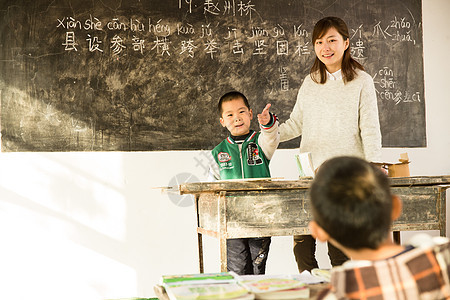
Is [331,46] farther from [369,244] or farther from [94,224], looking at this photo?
[94,224]

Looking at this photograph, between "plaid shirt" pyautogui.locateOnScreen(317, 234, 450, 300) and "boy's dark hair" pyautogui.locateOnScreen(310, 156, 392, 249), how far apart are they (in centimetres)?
5

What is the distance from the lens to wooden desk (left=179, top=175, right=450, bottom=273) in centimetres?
190

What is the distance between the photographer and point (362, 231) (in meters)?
0.90

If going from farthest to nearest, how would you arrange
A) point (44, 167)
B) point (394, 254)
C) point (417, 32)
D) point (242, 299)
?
point (417, 32)
point (44, 167)
point (242, 299)
point (394, 254)

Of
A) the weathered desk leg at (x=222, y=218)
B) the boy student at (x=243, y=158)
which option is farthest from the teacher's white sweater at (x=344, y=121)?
the weathered desk leg at (x=222, y=218)

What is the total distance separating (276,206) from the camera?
6.41 feet

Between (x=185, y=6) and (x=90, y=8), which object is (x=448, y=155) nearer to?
(x=185, y=6)

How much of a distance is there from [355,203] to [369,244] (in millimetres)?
85

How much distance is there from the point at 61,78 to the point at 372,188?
3008mm

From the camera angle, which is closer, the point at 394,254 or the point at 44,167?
the point at 394,254

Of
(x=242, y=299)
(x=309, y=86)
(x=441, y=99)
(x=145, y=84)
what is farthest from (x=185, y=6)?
(x=242, y=299)

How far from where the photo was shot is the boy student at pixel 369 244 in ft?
2.80

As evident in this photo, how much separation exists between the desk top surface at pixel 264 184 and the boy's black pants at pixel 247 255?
64 centimetres

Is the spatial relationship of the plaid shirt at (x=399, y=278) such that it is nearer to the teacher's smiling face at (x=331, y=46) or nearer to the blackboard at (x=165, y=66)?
the teacher's smiling face at (x=331, y=46)
